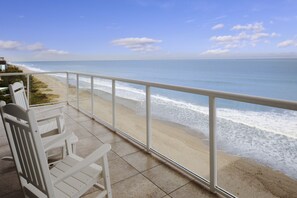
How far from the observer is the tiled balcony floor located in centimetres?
196

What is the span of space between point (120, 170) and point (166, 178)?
559 mm

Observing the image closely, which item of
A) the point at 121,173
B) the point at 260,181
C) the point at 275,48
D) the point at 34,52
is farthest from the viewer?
the point at 34,52

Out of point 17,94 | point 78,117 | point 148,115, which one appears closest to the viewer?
point 17,94

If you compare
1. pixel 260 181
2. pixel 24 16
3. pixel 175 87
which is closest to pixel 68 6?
pixel 24 16

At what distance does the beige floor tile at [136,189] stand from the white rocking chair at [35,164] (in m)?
0.41

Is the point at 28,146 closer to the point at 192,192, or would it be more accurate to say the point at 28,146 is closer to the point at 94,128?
the point at 192,192

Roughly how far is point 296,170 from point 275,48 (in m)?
19.0

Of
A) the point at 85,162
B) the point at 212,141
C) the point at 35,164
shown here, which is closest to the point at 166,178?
the point at 212,141

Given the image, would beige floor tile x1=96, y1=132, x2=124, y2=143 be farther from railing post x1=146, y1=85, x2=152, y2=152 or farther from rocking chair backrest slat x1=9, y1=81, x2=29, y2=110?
rocking chair backrest slat x1=9, y1=81, x2=29, y2=110

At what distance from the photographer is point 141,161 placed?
2594mm

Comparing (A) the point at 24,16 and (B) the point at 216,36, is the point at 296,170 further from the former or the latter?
(B) the point at 216,36

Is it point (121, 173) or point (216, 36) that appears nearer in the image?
point (121, 173)

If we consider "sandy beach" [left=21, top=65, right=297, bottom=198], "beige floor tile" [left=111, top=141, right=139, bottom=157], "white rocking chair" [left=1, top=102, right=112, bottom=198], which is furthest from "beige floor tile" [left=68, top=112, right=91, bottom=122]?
"white rocking chair" [left=1, top=102, right=112, bottom=198]

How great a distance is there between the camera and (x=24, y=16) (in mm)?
10039
